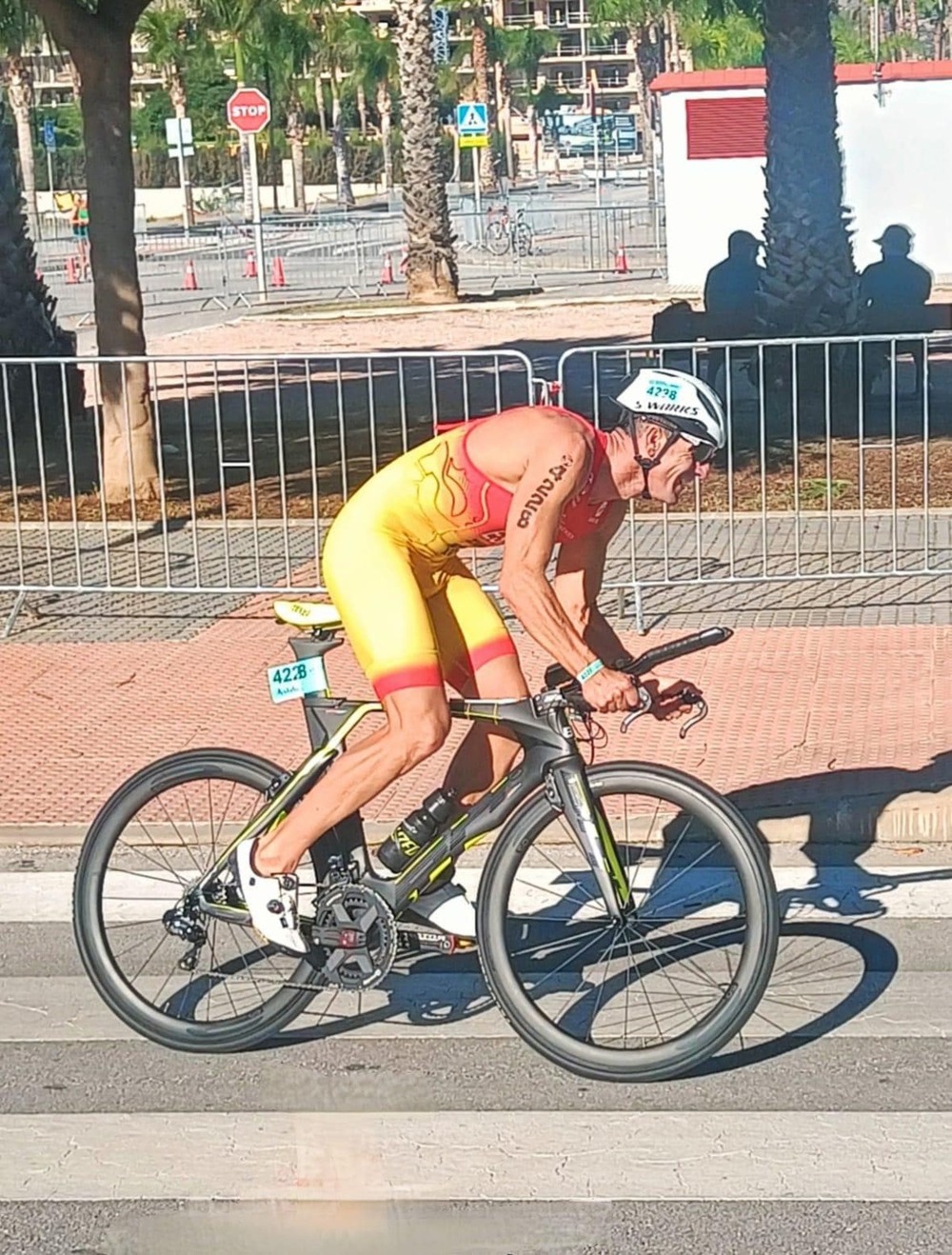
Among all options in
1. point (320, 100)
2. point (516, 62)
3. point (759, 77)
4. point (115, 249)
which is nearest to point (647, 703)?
point (115, 249)

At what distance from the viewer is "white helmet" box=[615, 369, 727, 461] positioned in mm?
5086

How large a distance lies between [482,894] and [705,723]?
3440 mm

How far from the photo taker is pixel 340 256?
44344mm

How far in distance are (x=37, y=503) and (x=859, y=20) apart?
12233cm

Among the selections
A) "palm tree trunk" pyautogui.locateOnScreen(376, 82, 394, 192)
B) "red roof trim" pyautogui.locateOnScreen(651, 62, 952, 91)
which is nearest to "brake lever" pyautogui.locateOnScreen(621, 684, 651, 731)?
"red roof trim" pyautogui.locateOnScreen(651, 62, 952, 91)

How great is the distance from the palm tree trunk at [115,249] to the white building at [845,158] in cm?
2107

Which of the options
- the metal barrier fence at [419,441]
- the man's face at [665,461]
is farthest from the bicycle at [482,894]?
the metal barrier fence at [419,441]

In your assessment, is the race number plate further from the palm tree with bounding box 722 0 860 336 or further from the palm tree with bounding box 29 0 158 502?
the palm tree with bounding box 722 0 860 336

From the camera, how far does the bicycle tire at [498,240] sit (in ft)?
146

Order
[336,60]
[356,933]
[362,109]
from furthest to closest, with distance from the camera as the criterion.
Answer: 1. [362,109]
2. [336,60]
3. [356,933]

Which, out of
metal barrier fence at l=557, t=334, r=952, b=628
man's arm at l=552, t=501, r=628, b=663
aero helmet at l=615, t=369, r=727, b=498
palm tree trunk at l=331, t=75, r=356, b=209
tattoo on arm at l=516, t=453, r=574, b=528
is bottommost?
metal barrier fence at l=557, t=334, r=952, b=628

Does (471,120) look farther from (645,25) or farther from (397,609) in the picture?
(645,25)

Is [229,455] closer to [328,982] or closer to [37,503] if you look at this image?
[37,503]

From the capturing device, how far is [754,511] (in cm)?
1250
